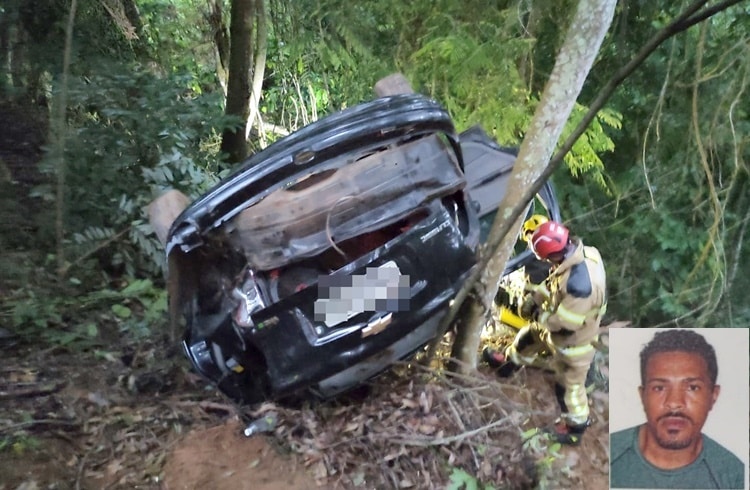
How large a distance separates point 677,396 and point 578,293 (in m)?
0.94

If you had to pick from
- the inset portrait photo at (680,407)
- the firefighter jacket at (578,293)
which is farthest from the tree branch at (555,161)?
the inset portrait photo at (680,407)

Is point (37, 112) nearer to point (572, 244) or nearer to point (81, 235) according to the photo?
point (81, 235)

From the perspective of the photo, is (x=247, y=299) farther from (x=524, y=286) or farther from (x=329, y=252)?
(x=524, y=286)

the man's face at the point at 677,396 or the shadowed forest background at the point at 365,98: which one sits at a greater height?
the shadowed forest background at the point at 365,98

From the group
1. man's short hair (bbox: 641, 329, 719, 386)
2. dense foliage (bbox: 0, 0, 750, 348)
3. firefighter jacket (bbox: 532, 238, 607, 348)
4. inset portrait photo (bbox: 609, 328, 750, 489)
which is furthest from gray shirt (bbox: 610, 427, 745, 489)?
firefighter jacket (bbox: 532, 238, 607, 348)

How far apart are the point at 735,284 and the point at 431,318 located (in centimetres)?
113

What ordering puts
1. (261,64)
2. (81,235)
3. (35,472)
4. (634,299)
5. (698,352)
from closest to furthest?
(698,352) < (35,472) < (634,299) < (81,235) < (261,64)

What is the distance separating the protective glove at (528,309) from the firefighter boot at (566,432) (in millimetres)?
709

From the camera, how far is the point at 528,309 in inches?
117

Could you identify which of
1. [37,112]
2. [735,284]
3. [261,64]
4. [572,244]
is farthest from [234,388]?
[261,64]

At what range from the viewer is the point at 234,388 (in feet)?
8.44

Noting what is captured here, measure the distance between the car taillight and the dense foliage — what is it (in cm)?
101

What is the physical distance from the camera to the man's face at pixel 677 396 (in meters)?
1.47

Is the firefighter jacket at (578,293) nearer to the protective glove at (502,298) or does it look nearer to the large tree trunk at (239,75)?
the protective glove at (502,298)
